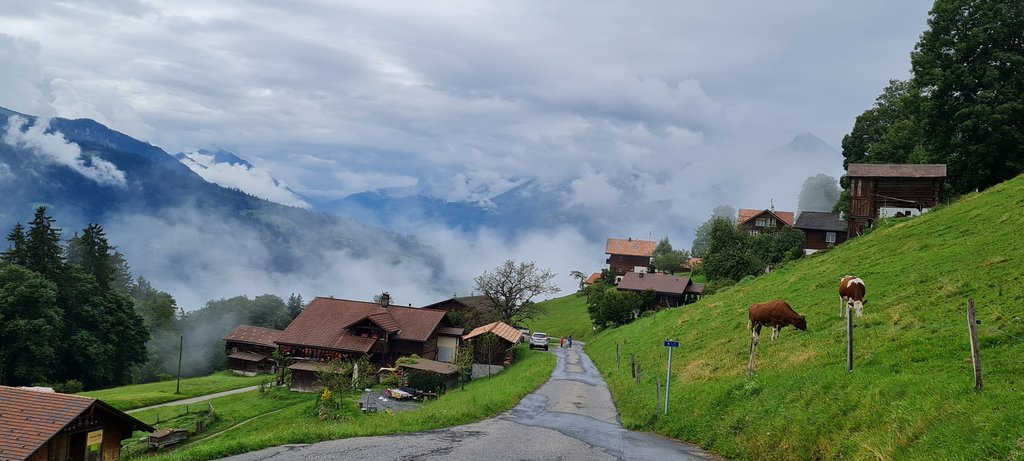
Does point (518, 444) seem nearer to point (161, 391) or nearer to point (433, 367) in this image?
point (433, 367)

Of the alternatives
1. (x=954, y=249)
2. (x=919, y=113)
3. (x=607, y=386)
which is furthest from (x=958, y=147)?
(x=607, y=386)

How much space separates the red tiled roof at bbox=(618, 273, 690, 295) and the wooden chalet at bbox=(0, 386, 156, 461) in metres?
72.1

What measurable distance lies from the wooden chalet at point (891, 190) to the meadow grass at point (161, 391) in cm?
5812

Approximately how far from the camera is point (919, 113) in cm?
5406

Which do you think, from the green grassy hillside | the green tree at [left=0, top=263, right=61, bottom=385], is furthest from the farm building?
the green tree at [left=0, top=263, right=61, bottom=385]

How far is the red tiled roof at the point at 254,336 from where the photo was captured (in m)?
85.4

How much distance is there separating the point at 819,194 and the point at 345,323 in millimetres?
152709

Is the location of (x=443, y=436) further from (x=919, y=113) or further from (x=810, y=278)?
(x=919, y=113)

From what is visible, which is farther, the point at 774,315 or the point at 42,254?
the point at 42,254

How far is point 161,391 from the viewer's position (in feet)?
207

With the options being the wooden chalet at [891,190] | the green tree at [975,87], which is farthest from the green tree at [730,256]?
the green tree at [975,87]

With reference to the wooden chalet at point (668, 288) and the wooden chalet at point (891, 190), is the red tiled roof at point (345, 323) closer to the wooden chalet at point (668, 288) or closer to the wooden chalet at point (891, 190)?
the wooden chalet at point (668, 288)

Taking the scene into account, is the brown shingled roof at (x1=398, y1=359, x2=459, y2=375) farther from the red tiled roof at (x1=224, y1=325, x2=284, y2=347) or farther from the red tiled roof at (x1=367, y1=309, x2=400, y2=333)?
the red tiled roof at (x1=224, y1=325, x2=284, y2=347)

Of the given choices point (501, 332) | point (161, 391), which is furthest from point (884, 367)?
point (161, 391)
